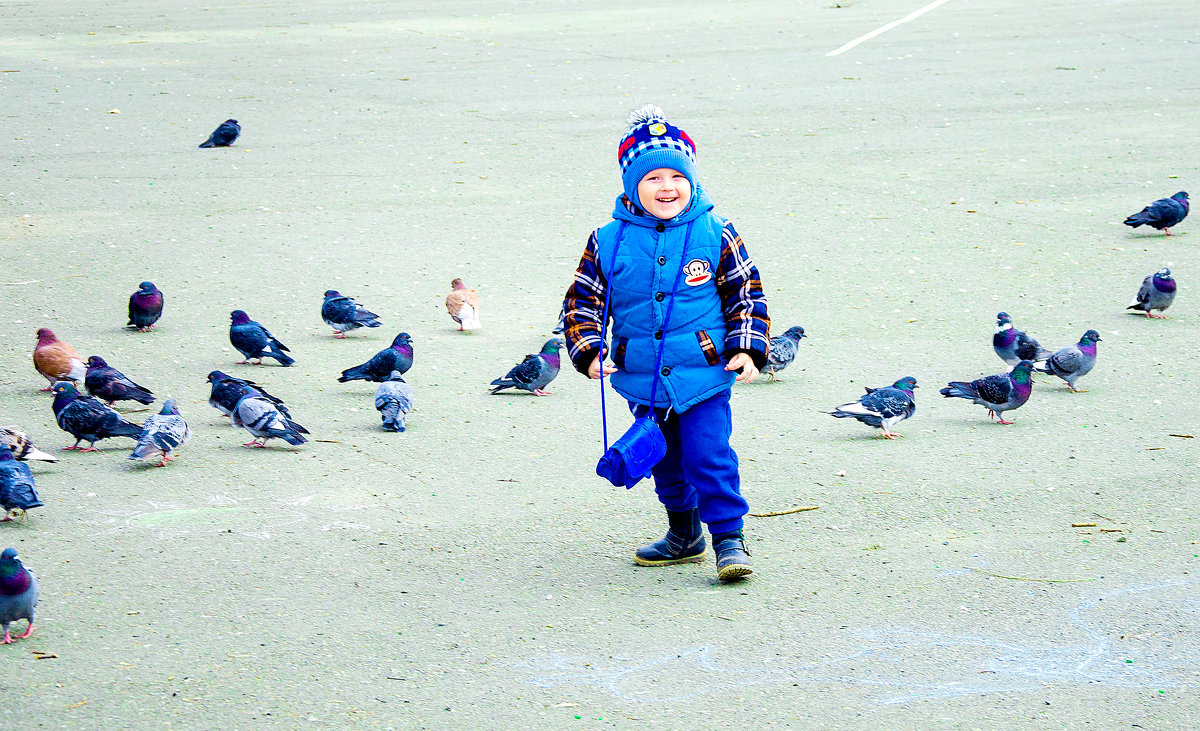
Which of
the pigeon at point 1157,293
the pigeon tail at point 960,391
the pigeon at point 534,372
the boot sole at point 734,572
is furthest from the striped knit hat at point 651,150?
the pigeon at point 1157,293

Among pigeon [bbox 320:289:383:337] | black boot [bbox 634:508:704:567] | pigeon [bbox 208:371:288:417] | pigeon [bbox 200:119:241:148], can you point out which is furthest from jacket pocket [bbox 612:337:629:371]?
pigeon [bbox 200:119:241:148]

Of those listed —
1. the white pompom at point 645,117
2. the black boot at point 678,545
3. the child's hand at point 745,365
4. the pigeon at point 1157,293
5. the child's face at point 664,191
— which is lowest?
the black boot at point 678,545

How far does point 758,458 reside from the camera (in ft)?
22.0

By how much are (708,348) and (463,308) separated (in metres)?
4.34

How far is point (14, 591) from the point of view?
4414 millimetres

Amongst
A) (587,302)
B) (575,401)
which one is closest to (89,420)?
(575,401)

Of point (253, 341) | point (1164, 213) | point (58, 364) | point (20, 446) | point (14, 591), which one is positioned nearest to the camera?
point (14, 591)

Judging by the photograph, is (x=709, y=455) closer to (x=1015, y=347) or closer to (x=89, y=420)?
(x=89, y=420)

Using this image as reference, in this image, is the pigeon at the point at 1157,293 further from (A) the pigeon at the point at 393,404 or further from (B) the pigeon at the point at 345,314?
(B) the pigeon at the point at 345,314

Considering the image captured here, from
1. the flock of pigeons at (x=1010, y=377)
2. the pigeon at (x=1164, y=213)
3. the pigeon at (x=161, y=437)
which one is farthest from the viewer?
the pigeon at (x=1164, y=213)

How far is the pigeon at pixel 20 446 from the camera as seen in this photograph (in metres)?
6.20

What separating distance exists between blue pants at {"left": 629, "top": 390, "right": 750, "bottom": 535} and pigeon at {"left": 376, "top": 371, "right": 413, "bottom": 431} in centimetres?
245

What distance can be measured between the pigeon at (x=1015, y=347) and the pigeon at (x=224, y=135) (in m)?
9.11

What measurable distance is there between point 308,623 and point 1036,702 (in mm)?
2660
